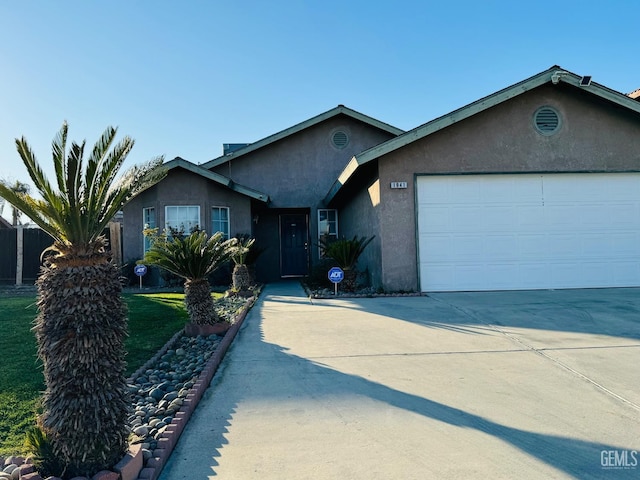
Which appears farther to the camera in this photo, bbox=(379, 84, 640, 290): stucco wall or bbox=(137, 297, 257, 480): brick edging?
bbox=(379, 84, 640, 290): stucco wall

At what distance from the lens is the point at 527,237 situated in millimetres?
9930

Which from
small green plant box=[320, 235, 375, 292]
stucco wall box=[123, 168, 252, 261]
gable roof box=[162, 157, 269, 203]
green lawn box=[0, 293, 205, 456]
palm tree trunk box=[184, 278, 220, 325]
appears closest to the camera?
green lawn box=[0, 293, 205, 456]

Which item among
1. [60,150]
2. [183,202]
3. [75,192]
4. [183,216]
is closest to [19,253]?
[183,216]

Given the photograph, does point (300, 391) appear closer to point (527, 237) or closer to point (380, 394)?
point (380, 394)

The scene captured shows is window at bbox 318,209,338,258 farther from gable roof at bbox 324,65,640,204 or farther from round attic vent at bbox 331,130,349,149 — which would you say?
gable roof at bbox 324,65,640,204

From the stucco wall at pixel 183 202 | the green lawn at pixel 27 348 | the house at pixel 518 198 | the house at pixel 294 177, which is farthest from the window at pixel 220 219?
the house at pixel 518 198

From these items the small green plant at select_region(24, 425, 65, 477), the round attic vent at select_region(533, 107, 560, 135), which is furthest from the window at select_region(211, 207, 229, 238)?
the small green plant at select_region(24, 425, 65, 477)

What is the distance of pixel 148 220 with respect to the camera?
1346cm

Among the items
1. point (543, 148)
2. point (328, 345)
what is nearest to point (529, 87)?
point (543, 148)

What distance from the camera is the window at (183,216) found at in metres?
12.9

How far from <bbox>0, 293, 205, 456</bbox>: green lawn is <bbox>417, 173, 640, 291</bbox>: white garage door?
18.7ft

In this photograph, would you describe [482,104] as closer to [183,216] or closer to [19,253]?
[183,216]

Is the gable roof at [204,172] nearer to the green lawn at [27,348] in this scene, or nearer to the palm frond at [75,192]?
the green lawn at [27,348]

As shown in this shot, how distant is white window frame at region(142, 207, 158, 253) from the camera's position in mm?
13119
